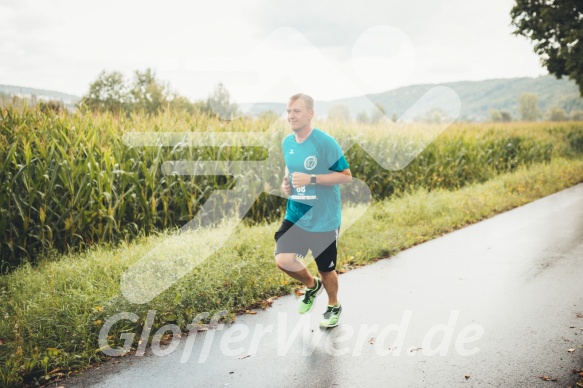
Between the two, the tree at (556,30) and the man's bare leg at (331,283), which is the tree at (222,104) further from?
the tree at (556,30)

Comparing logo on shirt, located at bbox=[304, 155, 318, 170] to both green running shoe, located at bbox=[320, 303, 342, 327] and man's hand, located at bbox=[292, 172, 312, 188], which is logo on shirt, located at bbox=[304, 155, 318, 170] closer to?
man's hand, located at bbox=[292, 172, 312, 188]

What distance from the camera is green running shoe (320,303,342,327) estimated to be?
15.0 ft

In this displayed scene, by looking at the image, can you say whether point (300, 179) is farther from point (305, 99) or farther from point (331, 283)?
point (331, 283)

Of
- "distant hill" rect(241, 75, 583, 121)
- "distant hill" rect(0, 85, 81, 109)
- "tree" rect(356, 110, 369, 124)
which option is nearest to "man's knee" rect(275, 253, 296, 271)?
"distant hill" rect(0, 85, 81, 109)

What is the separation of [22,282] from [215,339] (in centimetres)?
254

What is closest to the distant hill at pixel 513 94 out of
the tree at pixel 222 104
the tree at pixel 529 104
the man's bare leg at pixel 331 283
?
the tree at pixel 529 104

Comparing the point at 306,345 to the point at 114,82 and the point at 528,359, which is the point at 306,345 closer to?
the point at 528,359

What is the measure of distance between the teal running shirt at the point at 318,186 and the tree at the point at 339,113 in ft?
33.2

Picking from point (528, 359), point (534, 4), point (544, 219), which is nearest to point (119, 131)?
point (528, 359)

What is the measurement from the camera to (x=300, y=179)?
4168 millimetres

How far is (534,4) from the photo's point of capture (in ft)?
99.1

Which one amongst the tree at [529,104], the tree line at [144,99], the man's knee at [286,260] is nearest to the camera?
the man's knee at [286,260]

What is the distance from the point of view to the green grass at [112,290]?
394 cm

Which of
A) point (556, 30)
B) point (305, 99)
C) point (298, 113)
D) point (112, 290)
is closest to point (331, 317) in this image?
point (298, 113)
